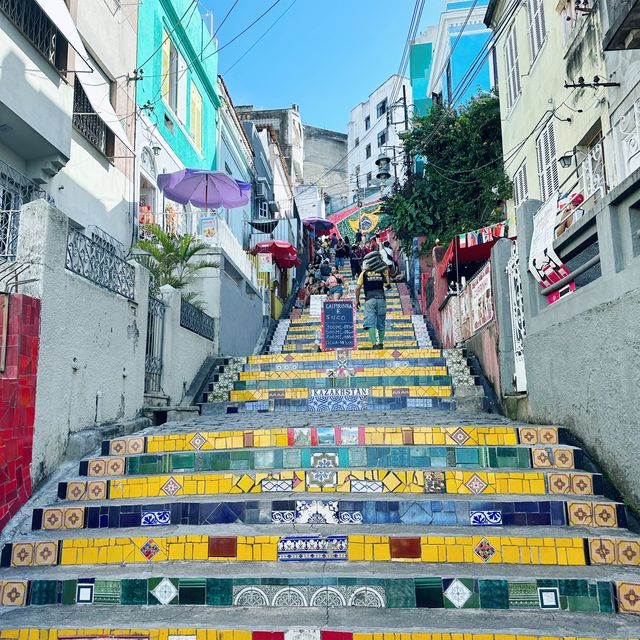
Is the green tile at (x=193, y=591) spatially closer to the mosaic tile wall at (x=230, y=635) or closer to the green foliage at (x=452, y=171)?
the mosaic tile wall at (x=230, y=635)

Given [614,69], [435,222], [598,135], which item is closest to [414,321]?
[435,222]

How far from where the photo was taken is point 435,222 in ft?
53.7

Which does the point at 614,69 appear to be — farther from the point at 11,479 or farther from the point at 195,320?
the point at 11,479

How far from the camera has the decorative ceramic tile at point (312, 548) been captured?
3451mm

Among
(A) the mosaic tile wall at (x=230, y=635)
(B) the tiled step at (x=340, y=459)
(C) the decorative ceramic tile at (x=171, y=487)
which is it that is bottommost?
(A) the mosaic tile wall at (x=230, y=635)

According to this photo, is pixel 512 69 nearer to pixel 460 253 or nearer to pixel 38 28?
pixel 460 253

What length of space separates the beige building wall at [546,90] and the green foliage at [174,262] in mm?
5992

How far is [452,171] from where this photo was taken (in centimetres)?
1562

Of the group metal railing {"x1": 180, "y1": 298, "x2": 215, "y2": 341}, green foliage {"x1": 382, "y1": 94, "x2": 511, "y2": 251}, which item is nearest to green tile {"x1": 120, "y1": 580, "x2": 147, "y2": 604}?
metal railing {"x1": 180, "y1": 298, "x2": 215, "y2": 341}

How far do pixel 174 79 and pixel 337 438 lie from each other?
1232 cm

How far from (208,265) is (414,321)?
5.57 metres

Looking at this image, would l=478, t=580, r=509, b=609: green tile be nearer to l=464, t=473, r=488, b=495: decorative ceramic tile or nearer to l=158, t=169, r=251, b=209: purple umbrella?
l=464, t=473, r=488, b=495: decorative ceramic tile

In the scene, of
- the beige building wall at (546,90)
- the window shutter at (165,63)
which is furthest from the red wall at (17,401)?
the window shutter at (165,63)

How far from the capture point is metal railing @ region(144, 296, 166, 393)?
7.02m
